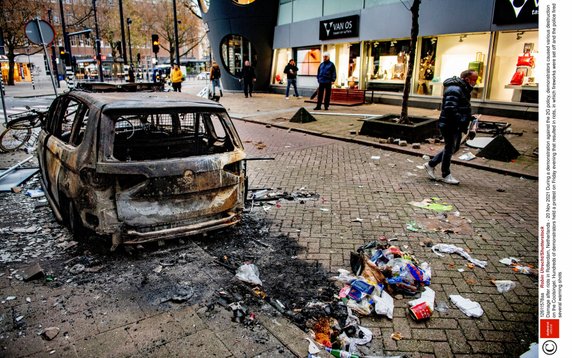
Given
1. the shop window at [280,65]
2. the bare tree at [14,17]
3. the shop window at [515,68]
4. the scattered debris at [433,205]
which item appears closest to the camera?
the scattered debris at [433,205]

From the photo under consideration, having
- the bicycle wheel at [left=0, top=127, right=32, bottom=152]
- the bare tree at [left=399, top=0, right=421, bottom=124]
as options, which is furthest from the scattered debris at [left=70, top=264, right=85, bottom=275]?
the bare tree at [left=399, top=0, right=421, bottom=124]

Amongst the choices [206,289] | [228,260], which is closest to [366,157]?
[228,260]

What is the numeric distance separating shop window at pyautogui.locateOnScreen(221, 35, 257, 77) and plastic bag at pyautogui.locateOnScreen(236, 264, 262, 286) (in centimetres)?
2243

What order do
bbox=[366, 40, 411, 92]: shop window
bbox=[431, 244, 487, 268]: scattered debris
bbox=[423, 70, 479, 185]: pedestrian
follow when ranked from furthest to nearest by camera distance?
1. bbox=[366, 40, 411, 92]: shop window
2. bbox=[423, 70, 479, 185]: pedestrian
3. bbox=[431, 244, 487, 268]: scattered debris

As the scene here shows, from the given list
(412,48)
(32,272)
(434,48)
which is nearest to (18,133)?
(32,272)

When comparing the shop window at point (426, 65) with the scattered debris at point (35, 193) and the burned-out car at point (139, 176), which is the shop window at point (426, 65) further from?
the scattered debris at point (35, 193)

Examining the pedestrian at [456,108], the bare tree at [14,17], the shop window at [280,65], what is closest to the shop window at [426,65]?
the shop window at [280,65]

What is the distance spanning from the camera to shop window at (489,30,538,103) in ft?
44.5

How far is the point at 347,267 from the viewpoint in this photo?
391 cm

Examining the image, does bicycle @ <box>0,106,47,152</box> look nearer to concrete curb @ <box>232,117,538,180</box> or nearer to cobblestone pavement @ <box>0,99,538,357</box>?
cobblestone pavement @ <box>0,99,538,357</box>

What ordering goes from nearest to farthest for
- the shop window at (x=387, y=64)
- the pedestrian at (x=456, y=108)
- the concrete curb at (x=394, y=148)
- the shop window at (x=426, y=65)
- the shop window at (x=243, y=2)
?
1. the pedestrian at (x=456, y=108)
2. the concrete curb at (x=394, y=148)
3. the shop window at (x=426, y=65)
4. the shop window at (x=387, y=64)
5. the shop window at (x=243, y=2)

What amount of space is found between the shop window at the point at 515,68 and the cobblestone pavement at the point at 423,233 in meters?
8.00

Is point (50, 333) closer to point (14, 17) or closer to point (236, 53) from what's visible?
point (236, 53)

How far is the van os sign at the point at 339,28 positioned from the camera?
60.8 feet
